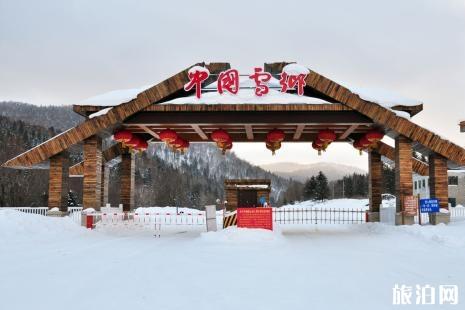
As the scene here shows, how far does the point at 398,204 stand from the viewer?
57.9ft

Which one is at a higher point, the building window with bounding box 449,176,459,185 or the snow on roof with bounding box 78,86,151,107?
the snow on roof with bounding box 78,86,151,107

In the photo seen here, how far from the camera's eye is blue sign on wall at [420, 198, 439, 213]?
56.6ft

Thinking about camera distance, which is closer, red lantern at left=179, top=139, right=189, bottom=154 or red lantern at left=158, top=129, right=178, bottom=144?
red lantern at left=158, top=129, right=178, bottom=144

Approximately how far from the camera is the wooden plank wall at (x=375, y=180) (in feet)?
74.6

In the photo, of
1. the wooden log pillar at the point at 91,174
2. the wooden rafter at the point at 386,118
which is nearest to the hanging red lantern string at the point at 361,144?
the wooden rafter at the point at 386,118

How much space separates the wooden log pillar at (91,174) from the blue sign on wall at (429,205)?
13725 mm

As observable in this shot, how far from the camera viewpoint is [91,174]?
727 inches

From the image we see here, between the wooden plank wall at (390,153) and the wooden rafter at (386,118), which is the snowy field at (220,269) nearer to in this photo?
the wooden rafter at (386,118)

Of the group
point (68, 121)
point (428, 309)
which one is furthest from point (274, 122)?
point (68, 121)

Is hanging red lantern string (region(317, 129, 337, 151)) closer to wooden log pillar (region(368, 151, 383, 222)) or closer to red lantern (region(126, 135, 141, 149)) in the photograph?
wooden log pillar (region(368, 151, 383, 222))

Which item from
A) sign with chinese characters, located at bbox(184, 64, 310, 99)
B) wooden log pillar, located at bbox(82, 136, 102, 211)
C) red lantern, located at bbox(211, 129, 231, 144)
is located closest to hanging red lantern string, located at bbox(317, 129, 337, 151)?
sign with chinese characters, located at bbox(184, 64, 310, 99)

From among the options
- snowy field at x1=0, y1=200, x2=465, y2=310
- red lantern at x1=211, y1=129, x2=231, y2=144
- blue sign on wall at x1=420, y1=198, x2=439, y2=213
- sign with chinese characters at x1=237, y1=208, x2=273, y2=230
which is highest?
red lantern at x1=211, y1=129, x2=231, y2=144

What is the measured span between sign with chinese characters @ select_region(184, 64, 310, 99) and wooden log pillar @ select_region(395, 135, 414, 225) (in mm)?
4953

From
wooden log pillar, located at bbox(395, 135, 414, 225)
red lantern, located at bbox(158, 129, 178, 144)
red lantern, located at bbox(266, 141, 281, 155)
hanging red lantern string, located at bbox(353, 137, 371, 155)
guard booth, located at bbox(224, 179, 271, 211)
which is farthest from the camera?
guard booth, located at bbox(224, 179, 271, 211)
